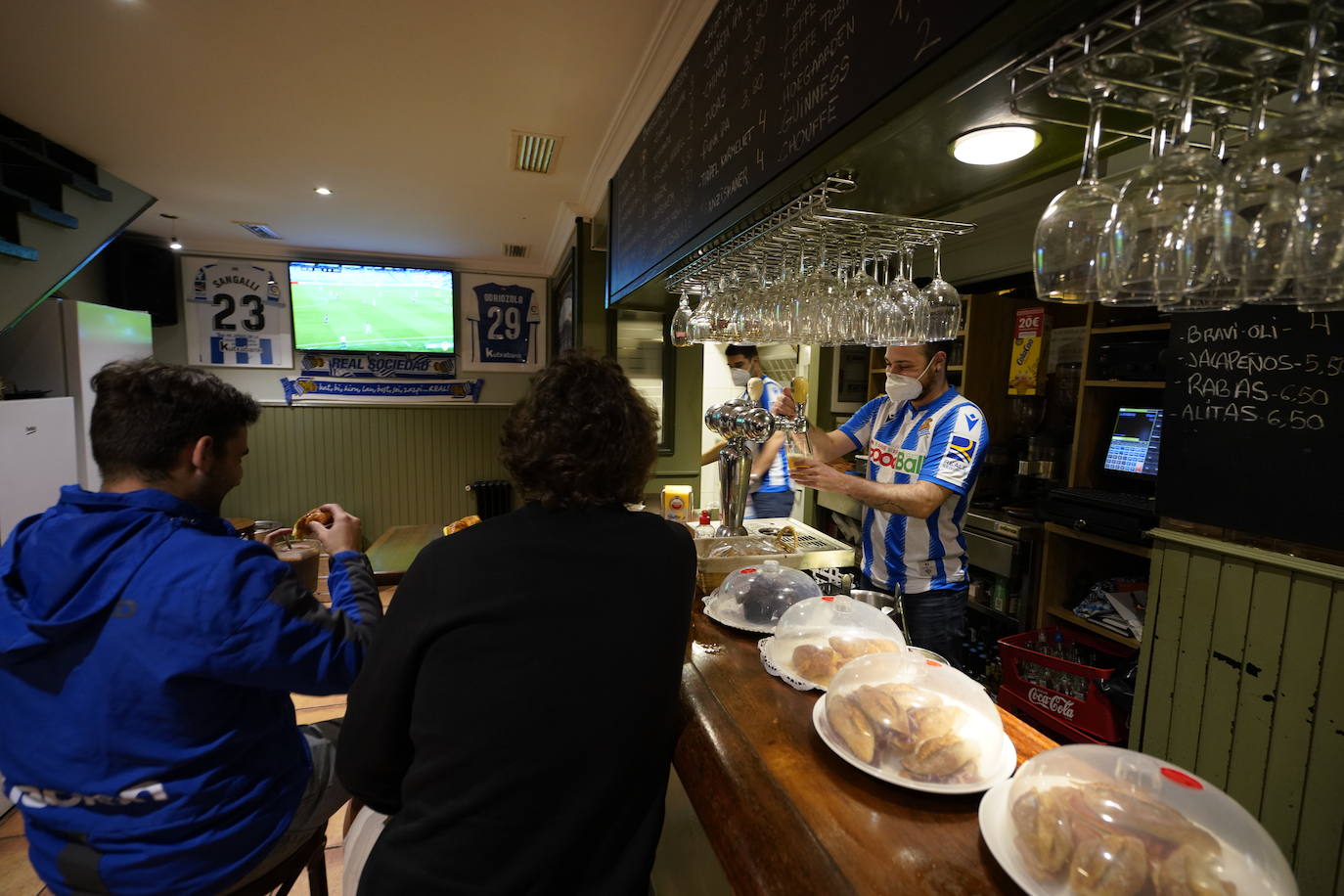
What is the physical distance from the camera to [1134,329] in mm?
2551

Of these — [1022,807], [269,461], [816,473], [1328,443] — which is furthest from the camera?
[269,461]

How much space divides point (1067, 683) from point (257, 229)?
5980 mm

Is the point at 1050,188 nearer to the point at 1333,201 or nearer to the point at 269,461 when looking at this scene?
the point at 1333,201

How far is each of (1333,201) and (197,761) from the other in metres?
1.83

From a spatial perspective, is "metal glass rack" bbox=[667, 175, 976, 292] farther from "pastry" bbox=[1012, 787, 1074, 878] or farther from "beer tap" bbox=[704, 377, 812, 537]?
"pastry" bbox=[1012, 787, 1074, 878]

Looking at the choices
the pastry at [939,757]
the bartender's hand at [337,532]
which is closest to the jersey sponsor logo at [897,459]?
the pastry at [939,757]

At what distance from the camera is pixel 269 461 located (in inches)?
219

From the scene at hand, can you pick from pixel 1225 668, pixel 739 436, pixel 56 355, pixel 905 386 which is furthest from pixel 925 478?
pixel 56 355

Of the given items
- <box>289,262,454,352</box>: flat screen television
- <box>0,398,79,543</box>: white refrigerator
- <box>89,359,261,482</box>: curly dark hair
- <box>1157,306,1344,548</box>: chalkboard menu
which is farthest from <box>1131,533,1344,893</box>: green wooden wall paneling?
<box>289,262,454,352</box>: flat screen television

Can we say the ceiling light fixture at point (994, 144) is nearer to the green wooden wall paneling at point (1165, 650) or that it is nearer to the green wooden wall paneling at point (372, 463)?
the green wooden wall paneling at point (1165, 650)

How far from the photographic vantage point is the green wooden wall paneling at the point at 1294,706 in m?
1.63

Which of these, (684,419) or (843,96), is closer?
(843,96)

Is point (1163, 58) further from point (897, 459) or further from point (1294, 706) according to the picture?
point (1294, 706)

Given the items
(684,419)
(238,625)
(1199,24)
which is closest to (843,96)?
(1199,24)
